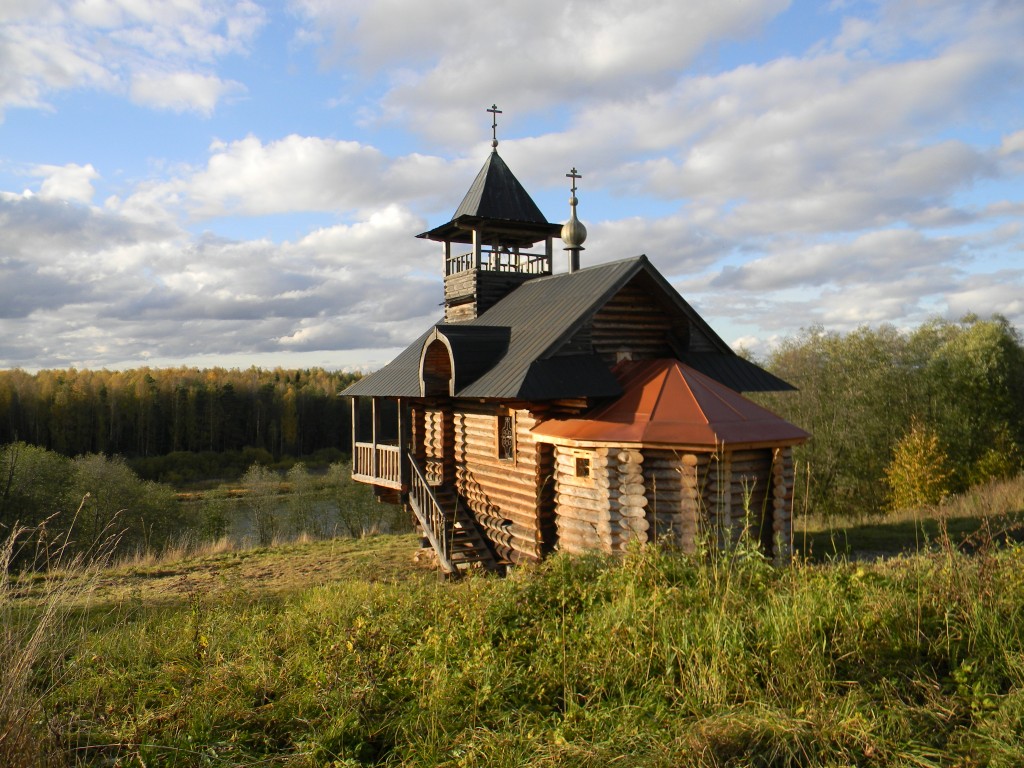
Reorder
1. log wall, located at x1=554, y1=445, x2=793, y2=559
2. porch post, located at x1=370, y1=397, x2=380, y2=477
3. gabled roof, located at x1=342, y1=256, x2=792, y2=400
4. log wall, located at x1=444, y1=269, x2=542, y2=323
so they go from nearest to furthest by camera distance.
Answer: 1. log wall, located at x1=554, y1=445, x2=793, y2=559
2. gabled roof, located at x1=342, y1=256, x2=792, y2=400
3. porch post, located at x1=370, y1=397, x2=380, y2=477
4. log wall, located at x1=444, y1=269, x2=542, y2=323

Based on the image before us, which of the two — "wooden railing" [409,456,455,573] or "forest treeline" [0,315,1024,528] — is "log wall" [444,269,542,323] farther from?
"forest treeline" [0,315,1024,528]

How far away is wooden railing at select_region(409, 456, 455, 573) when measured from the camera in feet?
45.5

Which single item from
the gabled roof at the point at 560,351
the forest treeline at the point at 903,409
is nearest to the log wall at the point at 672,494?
the gabled roof at the point at 560,351

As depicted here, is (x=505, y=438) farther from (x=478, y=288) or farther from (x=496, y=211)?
(x=496, y=211)

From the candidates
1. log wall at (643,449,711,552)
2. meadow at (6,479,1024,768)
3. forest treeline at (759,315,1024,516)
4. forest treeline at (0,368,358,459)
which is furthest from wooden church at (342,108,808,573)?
forest treeline at (0,368,358,459)

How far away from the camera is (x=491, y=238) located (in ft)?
59.5

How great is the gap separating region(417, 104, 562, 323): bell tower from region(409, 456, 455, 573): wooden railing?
4.68 m

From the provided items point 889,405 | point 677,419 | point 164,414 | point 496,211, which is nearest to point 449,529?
point 677,419

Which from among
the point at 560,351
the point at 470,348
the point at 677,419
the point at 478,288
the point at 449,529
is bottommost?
the point at 449,529

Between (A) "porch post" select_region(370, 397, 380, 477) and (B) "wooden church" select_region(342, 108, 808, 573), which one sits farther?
(A) "porch post" select_region(370, 397, 380, 477)

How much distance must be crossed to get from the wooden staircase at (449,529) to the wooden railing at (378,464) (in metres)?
0.56

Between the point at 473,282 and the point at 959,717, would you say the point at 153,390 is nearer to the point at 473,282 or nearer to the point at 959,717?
the point at 473,282

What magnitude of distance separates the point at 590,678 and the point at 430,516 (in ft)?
34.5

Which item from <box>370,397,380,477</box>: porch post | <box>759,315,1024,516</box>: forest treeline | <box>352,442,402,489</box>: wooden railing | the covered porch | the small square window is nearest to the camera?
the small square window
